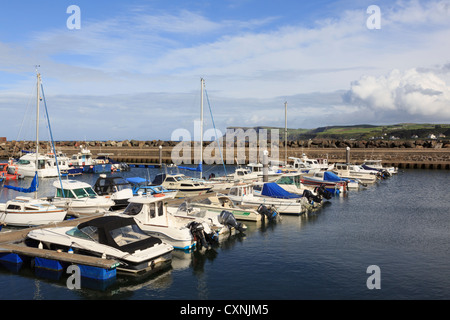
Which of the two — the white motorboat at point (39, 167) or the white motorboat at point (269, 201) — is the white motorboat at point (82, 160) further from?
the white motorboat at point (269, 201)

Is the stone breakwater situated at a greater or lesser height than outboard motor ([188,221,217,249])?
greater

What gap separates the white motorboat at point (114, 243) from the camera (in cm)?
1591

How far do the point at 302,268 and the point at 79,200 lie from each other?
51.8 feet

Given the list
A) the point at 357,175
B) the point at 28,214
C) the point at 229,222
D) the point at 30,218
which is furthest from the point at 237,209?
the point at 357,175

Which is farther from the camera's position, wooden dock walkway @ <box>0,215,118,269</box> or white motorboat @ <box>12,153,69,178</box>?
white motorboat @ <box>12,153,69,178</box>

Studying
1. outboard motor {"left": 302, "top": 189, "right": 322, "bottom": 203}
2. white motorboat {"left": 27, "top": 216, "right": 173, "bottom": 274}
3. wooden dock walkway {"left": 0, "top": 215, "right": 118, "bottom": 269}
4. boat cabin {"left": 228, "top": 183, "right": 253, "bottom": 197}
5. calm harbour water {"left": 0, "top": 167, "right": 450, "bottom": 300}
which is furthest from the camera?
outboard motor {"left": 302, "top": 189, "right": 322, "bottom": 203}

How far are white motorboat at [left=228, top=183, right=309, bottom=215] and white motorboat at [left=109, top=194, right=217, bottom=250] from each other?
373 inches

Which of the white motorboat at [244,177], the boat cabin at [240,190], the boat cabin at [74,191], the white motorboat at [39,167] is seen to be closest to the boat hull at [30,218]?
the boat cabin at [74,191]

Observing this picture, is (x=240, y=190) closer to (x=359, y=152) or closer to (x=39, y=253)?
(x=39, y=253)

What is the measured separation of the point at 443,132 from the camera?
174875 millimetres

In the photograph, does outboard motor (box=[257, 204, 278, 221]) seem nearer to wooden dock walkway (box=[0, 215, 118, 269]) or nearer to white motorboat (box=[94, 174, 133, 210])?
white motorboat (box=[94, 174, 133, 210])

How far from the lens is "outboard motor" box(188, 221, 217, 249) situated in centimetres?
1988

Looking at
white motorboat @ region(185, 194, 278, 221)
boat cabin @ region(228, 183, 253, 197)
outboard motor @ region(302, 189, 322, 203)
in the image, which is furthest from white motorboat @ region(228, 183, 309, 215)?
white motorboat @ region(185, 194, 278, 221)
